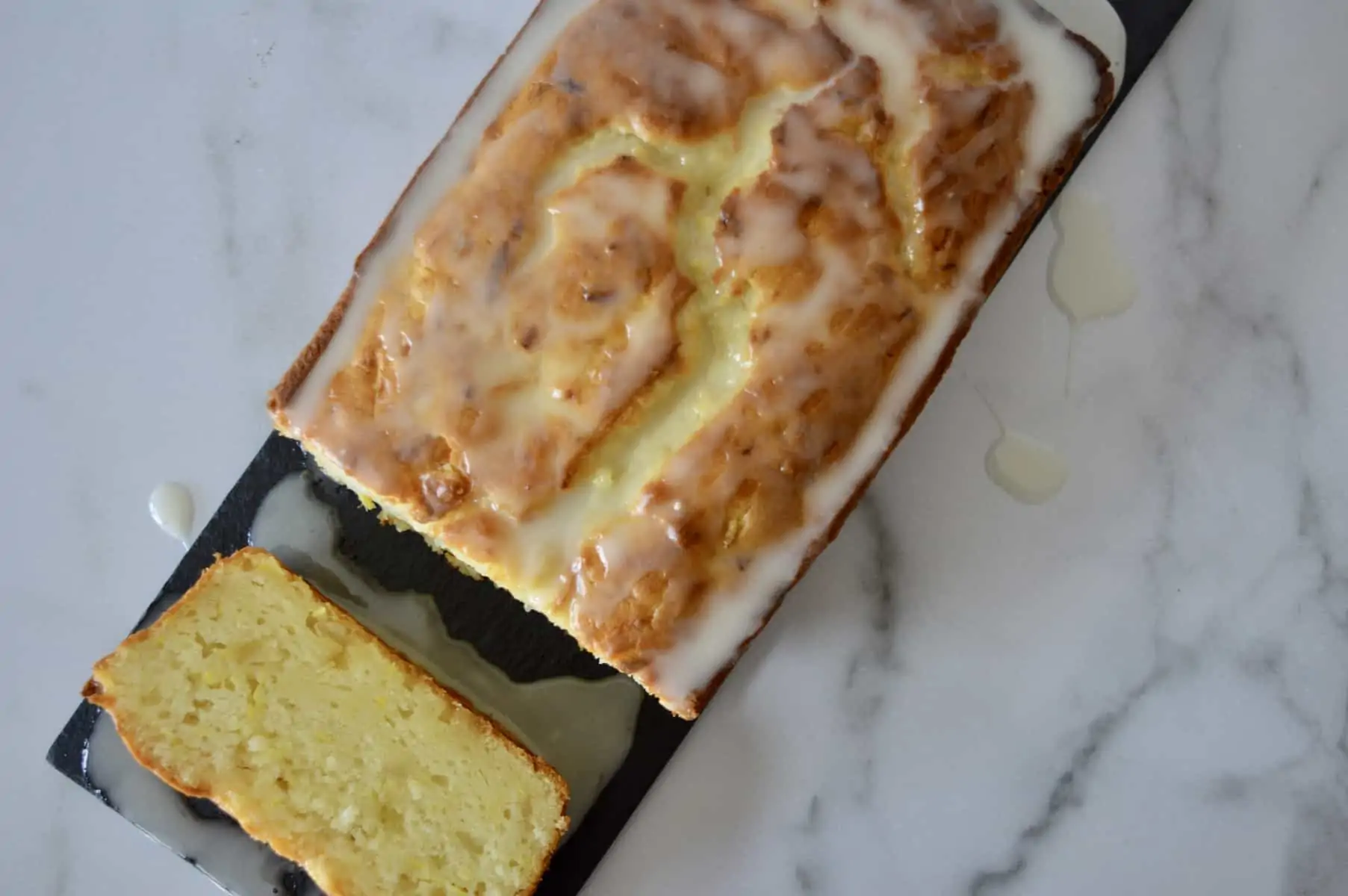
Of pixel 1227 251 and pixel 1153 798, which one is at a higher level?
pixel 1227 251

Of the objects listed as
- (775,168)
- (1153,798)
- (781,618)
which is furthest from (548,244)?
(1153,798)

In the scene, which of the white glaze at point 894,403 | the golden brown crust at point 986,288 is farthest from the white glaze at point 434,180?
the golden brown crust at point 986,288

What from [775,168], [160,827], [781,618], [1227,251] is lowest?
[160,827]

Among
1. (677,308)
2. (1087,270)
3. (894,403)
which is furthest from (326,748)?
(1087,270)

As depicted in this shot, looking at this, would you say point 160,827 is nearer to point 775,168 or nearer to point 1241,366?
point 775,168

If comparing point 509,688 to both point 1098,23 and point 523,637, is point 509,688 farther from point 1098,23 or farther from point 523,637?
point 1098,23

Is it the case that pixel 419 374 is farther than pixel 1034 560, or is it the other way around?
pixel 1034 560

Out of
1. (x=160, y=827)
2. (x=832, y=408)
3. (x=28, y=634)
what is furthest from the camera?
(x=28, y=634)
